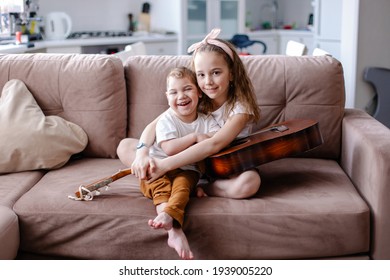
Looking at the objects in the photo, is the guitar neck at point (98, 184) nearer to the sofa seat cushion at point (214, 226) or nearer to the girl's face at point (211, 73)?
the sofa seat cushion at point (214, 226)

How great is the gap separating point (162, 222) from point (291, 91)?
970mm

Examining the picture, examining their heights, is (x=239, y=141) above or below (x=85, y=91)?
below

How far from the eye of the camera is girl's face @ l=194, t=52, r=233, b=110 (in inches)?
74.6

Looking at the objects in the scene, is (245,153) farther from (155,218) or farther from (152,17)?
(152,17)

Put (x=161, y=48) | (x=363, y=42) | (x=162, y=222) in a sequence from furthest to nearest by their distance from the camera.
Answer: (x=161, y=48)
(x=363, y=42)
(x=162, y=222)

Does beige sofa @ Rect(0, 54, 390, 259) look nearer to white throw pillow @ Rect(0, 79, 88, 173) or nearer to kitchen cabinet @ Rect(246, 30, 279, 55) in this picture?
white throw pillow @ Rect(0, 79, 88, 173)

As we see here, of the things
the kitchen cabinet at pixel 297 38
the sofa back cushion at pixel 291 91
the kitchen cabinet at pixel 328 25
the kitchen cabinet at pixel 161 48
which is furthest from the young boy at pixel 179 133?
the kitchen cabinet at pixel 297 38

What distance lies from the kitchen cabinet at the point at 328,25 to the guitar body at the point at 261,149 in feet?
11.9

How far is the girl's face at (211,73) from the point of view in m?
1.90

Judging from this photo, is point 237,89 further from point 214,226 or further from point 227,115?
point 214,226

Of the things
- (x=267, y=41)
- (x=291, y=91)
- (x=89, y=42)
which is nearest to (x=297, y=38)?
(x=267, y=41)

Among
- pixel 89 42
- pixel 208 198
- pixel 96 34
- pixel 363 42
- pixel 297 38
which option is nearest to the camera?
pixel 208 198

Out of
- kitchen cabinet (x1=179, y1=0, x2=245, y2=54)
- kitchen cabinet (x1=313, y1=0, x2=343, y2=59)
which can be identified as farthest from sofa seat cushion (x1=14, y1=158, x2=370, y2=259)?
kitchen cabinet (x1=179, y1=0, x2=245, y2=54)

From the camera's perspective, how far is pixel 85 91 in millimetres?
2324
